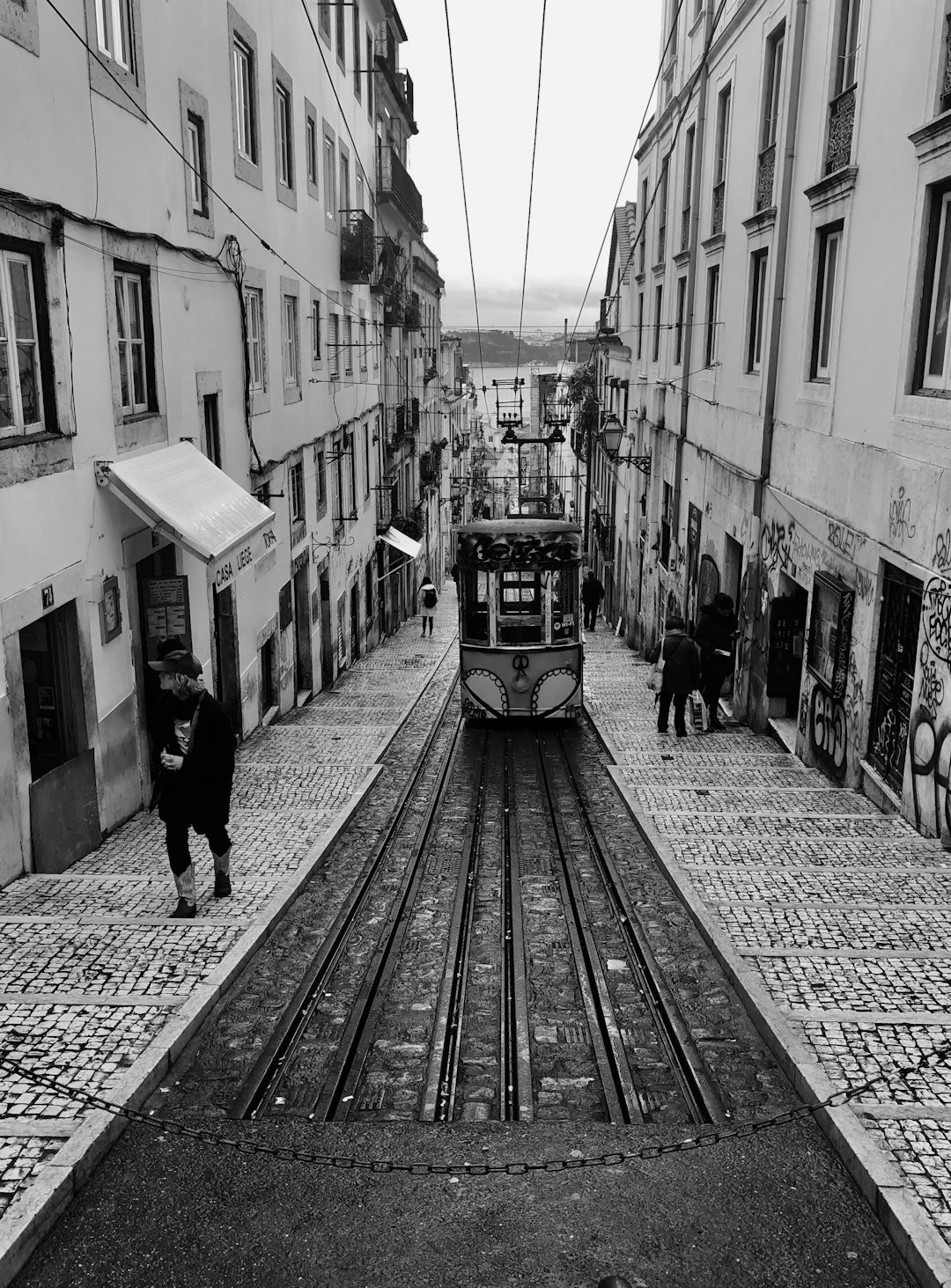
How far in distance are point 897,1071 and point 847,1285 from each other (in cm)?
122

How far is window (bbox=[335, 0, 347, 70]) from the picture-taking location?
19.1 meters

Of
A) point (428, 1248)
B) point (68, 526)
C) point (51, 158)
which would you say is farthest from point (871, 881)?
point (51, 158)

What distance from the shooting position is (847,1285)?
137 inches

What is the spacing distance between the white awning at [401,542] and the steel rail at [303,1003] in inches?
692

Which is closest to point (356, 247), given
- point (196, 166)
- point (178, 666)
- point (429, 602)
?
point (196, 166)

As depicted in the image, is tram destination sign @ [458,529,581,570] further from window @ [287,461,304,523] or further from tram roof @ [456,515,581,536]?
window @ [287,461,304,523]

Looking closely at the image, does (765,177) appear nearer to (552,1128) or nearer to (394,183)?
(552,1128)

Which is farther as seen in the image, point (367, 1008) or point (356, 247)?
point (356, 247)

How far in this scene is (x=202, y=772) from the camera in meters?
6.24

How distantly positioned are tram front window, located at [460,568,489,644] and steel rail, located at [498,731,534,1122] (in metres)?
5.14

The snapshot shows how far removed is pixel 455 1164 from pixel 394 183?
26.3 metres

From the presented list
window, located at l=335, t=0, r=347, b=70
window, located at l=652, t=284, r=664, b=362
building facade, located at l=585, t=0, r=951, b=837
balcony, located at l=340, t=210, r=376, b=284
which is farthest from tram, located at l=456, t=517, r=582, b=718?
window, located at l=335, t=0, r=347, b=70

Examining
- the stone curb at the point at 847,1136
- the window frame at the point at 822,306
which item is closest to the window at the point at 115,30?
the window frame at the point at 822,306

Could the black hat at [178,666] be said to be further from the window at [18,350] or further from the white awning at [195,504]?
the white awning at [195,504]
